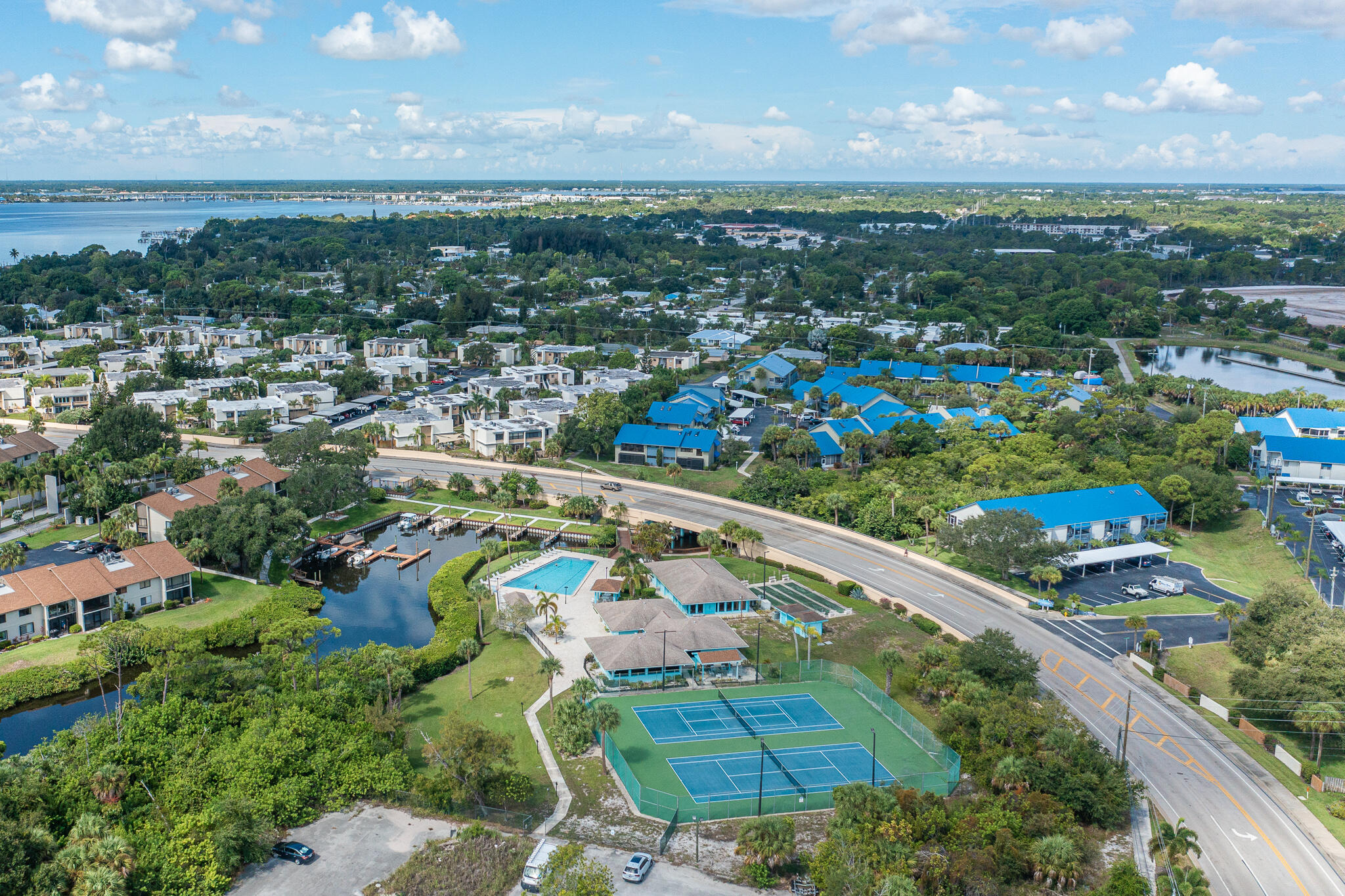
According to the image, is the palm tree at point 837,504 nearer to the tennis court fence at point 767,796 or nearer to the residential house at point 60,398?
the tennis court fence at point 767,796

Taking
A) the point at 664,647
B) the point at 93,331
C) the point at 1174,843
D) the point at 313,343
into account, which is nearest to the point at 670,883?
the point at 664,647

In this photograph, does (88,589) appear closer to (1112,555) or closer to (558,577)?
(558,577)

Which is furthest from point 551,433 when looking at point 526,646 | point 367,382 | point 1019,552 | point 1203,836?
point 1203,836

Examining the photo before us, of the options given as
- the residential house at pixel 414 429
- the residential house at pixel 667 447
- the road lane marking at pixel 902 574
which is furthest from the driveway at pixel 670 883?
the residential house at pixel 414 429

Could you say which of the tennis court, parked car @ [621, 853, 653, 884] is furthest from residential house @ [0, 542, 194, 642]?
parked car @ [621, 853, 653, 884]

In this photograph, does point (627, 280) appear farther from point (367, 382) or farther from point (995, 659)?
point (995, 659)
